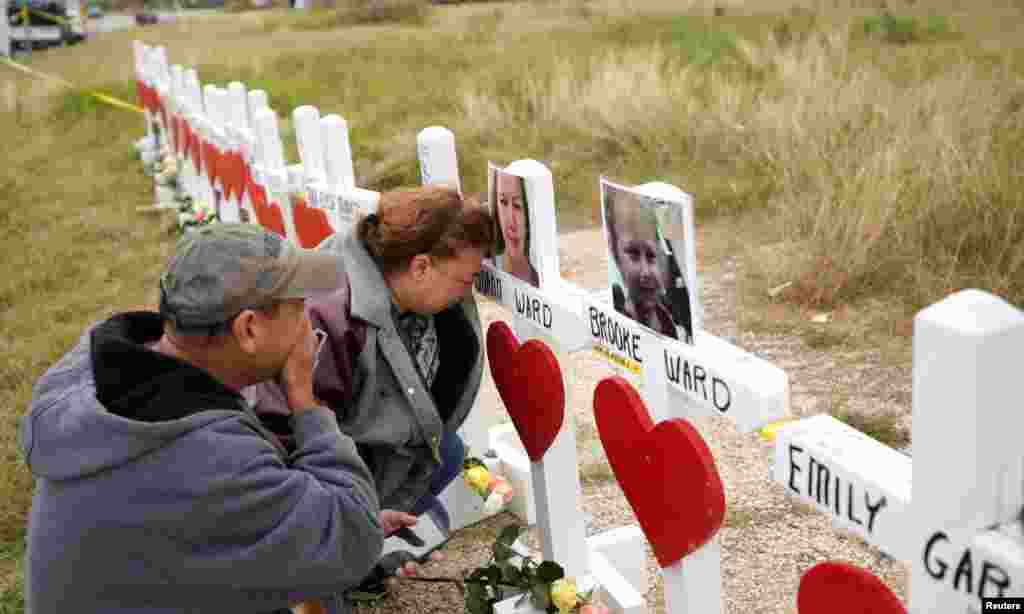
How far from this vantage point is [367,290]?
2371 mm

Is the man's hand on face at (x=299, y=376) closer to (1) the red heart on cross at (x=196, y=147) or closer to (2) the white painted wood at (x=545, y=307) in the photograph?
(2) the white painted wood at (x=545, y=307)

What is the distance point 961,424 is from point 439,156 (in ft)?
5.76

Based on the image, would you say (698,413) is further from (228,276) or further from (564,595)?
(228,276)

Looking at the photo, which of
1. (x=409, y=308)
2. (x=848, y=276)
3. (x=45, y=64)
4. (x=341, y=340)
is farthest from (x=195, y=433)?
(x=45, y=64)

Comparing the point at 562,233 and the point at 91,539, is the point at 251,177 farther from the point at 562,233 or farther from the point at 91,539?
the point at 91,539

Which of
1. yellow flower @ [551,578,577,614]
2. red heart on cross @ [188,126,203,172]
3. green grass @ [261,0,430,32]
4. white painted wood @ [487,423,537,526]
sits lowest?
white painted wood @ [487,423,537,526]

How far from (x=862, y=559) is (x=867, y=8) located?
1394 cm

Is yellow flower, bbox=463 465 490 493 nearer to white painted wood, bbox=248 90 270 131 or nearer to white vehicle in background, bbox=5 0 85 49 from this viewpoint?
white painted wood, bbox=248 90 270 131

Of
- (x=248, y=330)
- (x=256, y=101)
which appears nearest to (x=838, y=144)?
(x=256, y=101)

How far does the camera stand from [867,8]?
15008 mm

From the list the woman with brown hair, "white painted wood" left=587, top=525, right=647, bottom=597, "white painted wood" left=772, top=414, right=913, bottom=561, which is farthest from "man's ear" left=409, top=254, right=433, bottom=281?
"white painted wood" left=772, top=414, right=913, bottom=561

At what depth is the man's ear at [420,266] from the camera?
2.38m

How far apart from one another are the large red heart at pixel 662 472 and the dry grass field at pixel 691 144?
6.56 feet

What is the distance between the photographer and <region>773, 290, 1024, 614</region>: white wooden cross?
1.14m
